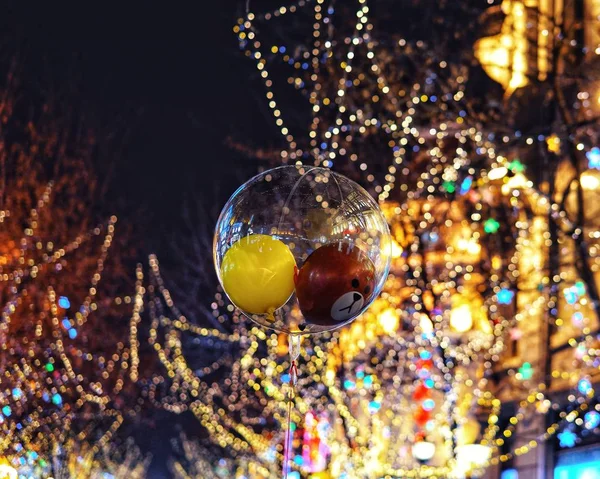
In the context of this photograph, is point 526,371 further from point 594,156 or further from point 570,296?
point 594,156

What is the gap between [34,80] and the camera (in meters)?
16.0

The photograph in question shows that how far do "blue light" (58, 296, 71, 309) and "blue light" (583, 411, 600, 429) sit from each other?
38.1 ft

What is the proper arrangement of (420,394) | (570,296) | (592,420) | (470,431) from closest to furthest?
(592,420) → (570,296) → (420,394) → (470,431)

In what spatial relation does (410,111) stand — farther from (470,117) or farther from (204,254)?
(204,254)

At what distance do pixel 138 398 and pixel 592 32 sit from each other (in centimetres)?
2194

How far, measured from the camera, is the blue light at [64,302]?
23.7 m

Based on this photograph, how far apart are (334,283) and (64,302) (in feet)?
64.5

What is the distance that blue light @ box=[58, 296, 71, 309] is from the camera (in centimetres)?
2369

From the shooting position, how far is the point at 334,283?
5.16 m

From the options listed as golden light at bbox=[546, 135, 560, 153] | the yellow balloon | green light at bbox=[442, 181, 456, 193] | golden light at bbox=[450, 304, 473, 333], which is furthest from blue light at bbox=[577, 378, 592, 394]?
the yellow balloon

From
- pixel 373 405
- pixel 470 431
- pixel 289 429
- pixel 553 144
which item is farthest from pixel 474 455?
pixel 289 429

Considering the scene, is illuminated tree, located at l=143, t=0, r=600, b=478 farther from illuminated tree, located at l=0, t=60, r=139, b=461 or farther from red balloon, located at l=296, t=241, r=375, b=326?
red balloon, located at l=296, t=241, r=375, b=326

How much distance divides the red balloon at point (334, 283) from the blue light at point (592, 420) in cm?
1281

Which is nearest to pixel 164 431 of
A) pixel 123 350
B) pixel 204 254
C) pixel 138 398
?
pixel 138 398
